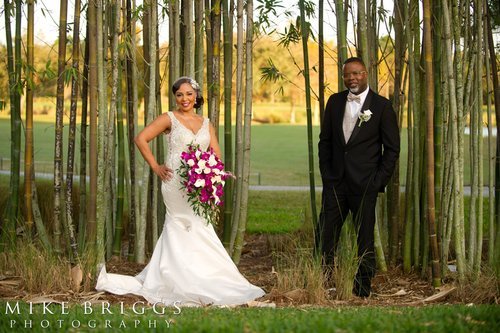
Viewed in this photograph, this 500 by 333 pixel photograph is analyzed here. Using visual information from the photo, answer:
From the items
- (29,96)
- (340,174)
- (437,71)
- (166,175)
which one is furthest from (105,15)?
(437,71)

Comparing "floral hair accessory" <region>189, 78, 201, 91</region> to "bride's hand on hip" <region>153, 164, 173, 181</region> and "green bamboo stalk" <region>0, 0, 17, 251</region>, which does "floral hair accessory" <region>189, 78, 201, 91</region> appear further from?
"green bamboo stalk" <region>0, 0, 17, 251</region>

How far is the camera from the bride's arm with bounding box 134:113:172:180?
16.4 ft

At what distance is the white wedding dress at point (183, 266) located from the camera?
4883 millimetres

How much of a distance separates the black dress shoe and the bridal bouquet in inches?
39.6

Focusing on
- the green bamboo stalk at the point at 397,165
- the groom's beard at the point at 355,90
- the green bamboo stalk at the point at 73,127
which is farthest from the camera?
the green bamboo stalk at the point at 397,165

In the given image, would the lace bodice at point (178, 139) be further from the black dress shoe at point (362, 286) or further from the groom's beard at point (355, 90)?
the black dress shoe at point (362, 286)

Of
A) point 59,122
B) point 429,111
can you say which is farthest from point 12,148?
point 429,111

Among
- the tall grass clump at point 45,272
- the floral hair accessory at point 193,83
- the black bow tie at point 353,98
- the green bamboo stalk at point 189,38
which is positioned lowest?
the tall grass clump at point 45,272

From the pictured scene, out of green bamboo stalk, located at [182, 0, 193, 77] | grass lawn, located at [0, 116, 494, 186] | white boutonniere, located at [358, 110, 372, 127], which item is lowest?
grass lawn, located at [0, 116, 494, 186]

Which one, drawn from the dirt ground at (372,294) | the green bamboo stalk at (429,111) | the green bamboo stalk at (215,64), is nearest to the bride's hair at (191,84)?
the green bamboo stalk at (215,64)

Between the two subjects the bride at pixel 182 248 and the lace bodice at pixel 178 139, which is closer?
the bride at pixel 182 248

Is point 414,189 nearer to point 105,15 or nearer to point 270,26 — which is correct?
point 270,26

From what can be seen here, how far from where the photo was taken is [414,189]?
5457 millimetres

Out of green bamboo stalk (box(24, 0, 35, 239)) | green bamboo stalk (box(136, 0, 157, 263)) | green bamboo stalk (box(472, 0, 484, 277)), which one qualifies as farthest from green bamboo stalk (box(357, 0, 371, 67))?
green bamboo stalk (box(24, 0, 35, 239))
